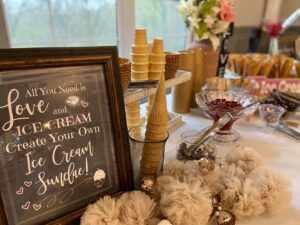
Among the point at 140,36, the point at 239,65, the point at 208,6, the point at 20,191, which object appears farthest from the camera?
the point at 239,65

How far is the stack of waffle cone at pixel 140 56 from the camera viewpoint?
650 mm

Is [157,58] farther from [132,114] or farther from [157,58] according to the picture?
[132,114]

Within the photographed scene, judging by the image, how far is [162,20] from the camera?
166 cm

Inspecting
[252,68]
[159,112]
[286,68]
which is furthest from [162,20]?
[159,112]

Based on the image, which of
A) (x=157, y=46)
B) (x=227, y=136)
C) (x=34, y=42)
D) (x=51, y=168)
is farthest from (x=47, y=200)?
(x=34, y=42)

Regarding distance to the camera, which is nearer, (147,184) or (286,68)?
(147,184)

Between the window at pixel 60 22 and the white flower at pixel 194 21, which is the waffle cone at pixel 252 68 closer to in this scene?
the white flower at pixel 194 21

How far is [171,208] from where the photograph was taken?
39cm

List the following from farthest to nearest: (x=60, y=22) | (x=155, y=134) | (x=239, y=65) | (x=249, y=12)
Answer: (x=249, y=12), (x=239, y=65), (x=60, y=22), (x=155, y=134)

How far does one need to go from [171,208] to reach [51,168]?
0.63ft

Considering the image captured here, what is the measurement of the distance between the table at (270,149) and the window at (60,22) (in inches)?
27.3

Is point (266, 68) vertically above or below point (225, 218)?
above

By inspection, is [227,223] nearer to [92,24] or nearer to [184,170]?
[184,170]

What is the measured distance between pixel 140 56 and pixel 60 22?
689mm
